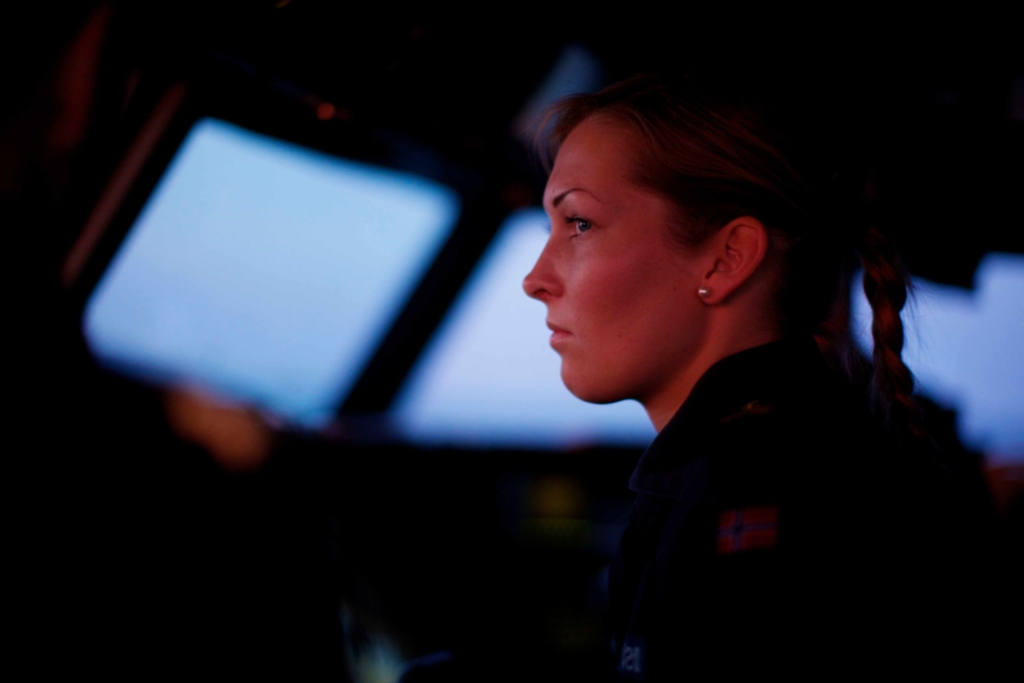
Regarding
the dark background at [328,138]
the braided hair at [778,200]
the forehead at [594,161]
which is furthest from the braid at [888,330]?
the forehead at [594,161]

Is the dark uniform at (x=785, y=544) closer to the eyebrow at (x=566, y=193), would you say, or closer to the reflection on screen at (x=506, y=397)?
the eyebrow at (x=566, y=193)

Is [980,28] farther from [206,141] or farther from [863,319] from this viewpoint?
[206,141]

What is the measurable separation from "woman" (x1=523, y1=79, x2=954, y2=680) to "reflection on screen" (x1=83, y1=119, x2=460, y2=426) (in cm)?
175

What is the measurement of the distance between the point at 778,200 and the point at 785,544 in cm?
60

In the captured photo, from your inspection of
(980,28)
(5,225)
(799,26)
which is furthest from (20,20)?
(980,28)

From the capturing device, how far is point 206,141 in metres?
2.44

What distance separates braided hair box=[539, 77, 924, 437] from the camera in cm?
116

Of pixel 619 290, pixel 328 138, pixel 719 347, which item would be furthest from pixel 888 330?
pixel 328 138

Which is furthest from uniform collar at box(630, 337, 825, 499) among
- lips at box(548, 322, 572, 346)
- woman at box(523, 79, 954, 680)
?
lips at box(548, 322, 572, 346)

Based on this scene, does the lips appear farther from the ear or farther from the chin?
the ear

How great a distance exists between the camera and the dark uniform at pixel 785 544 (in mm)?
778

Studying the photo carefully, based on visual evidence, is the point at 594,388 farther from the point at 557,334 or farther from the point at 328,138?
the point at 328,138

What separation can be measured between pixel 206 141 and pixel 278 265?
909mm

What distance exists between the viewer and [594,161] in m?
1.25
